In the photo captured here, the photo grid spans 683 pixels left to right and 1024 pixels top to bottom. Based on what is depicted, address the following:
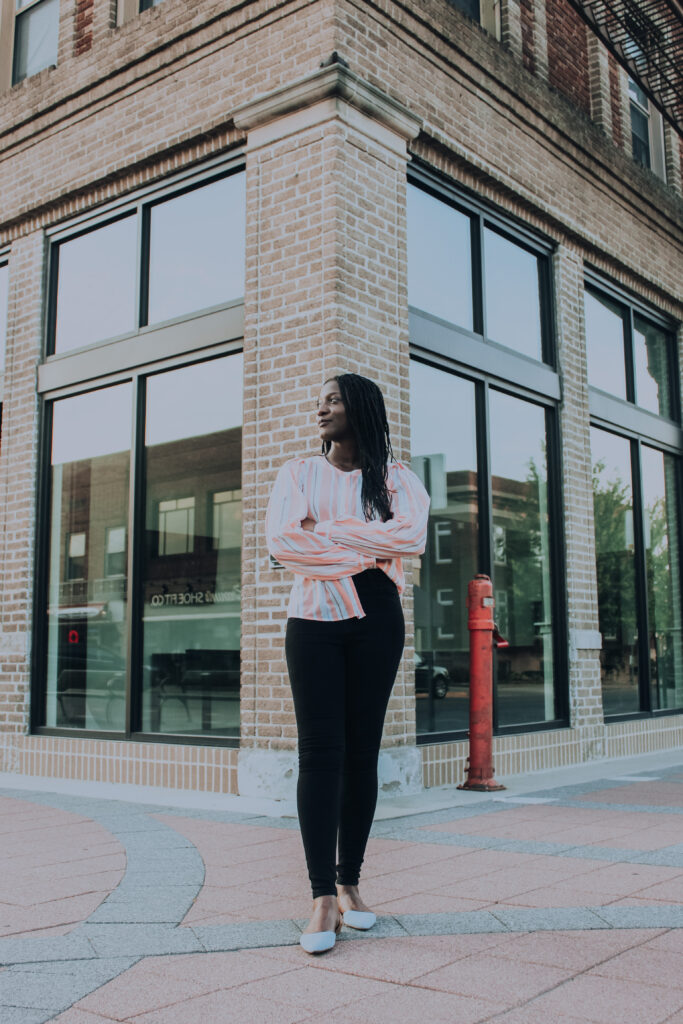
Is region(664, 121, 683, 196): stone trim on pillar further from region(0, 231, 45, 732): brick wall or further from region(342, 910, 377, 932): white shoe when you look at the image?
region(342, 910, 377, 932): white shoe

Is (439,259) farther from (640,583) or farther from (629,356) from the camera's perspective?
(640,583)

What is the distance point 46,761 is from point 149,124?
4.88 m

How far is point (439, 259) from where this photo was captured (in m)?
7.46

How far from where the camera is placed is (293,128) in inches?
253

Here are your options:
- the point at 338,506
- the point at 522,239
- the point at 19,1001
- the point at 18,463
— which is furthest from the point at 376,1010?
the point at 522,239

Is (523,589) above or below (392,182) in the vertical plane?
below

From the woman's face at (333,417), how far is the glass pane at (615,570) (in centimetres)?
579

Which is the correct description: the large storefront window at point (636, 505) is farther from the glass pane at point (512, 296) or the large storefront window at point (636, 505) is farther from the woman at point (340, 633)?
the woman at point (340, 633)

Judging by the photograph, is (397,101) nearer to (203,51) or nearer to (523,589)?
(203,51)

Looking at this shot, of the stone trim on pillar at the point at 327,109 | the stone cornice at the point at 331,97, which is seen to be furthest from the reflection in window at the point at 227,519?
the stone cornice at the point at 331,97

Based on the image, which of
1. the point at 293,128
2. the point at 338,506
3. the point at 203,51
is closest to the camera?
the point at 338,506

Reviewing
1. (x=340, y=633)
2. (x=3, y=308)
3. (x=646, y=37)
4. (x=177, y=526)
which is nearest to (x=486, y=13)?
(x=646, y=37)

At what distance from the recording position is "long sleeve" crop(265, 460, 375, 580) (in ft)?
10.4

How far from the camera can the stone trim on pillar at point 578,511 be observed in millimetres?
8086
